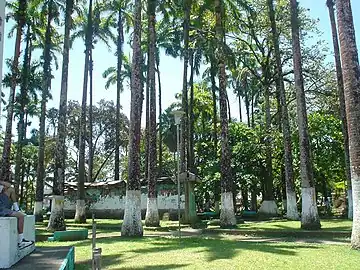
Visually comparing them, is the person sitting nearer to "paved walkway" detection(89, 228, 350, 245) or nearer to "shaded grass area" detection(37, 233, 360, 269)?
"shaded grass area" detection(37, 233, 360, 269)

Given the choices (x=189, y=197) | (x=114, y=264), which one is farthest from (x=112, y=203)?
(x=114, y=264)

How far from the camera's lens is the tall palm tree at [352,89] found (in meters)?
11.4

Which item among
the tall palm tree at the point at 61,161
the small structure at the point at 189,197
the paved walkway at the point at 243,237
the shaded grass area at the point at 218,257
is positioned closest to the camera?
the shaded grass area at the point at 218,257

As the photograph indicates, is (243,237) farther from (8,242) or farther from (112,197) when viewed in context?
(112,197)

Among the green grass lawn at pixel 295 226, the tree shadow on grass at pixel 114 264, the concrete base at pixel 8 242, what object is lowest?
the tree shadow on grass at pixel 114 264

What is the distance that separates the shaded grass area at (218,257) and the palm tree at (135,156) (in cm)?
301

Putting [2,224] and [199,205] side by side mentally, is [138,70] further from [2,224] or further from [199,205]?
[199,205]

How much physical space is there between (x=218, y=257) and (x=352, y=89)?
6611 millimetres

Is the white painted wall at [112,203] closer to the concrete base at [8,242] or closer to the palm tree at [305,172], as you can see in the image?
the palm tree at [305,172]

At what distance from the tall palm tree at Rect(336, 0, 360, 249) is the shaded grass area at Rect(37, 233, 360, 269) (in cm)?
137

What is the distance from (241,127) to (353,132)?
21.0 meters

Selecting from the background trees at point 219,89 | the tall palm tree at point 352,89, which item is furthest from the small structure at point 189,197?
the tall palm tree at point 352,89

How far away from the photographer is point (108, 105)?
4706 cm

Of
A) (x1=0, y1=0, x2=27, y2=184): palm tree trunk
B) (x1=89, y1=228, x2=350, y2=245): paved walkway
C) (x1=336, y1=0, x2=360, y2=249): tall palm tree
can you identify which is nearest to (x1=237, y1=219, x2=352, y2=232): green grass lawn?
(x1=89, y1=228, x2=350, y2=245): paved walkway
